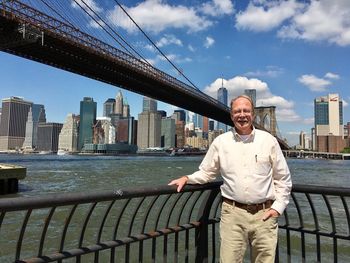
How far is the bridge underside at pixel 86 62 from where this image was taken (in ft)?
121

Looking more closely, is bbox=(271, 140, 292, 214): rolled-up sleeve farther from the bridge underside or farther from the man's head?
the bridge underside

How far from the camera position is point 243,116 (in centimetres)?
340

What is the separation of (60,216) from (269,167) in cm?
1125

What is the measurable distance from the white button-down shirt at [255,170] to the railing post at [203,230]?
0.63 meters

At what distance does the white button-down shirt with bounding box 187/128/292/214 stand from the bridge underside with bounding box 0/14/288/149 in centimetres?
3495

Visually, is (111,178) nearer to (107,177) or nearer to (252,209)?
(107,177)

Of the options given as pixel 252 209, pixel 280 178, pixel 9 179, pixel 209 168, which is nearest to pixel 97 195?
pixel 209 168

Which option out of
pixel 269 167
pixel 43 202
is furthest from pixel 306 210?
pixel 43 202

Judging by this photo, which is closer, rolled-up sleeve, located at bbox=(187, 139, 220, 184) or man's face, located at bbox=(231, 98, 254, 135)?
man's face, located at bbox=(231, 98, 254, 135)

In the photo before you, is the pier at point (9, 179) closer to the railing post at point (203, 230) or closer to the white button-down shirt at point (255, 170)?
the railing post at point (203, 230)

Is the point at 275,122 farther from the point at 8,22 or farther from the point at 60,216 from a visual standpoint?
the point at 60,216

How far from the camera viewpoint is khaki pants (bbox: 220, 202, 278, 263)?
325 cm

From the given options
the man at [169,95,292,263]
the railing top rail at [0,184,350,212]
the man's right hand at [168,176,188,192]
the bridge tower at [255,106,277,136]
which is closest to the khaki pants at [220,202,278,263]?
the man at [169,95,292,263]

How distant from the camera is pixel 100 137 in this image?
191 m
